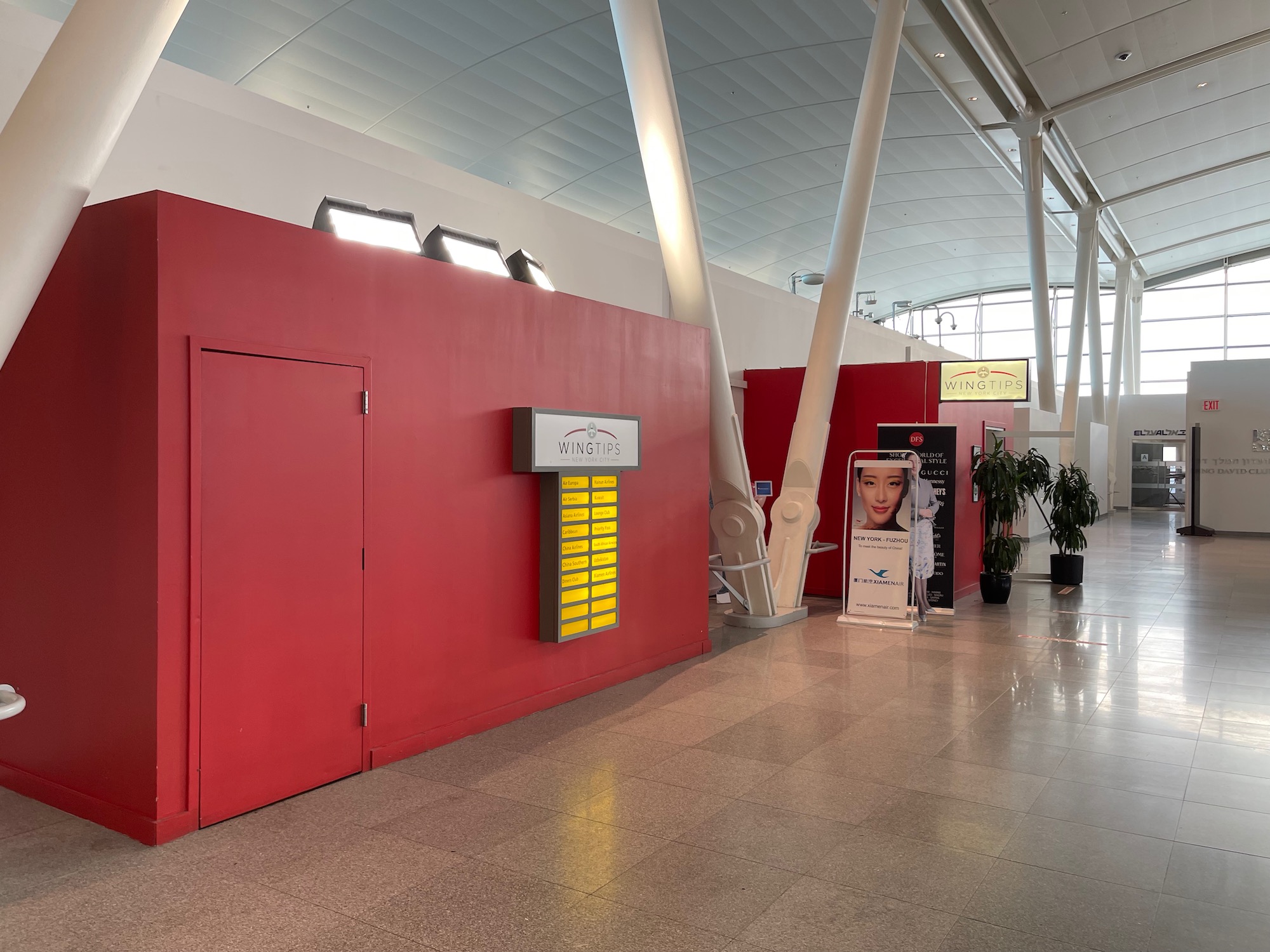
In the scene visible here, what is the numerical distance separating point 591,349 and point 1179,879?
4296mm

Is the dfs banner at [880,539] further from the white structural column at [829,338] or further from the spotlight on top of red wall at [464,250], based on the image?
the spotlight on top of red wall at [464,250]

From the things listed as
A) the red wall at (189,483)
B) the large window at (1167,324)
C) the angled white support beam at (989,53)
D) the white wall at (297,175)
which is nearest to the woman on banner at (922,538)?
the white wall at (297,175)

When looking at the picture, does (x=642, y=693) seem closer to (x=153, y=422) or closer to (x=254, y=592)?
(x=254, y=592)

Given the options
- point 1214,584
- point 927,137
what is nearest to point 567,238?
point 1214,584

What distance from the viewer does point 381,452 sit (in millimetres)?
4734

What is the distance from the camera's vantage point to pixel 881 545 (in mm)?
8867

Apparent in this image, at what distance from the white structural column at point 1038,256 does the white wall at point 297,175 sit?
37.4ft

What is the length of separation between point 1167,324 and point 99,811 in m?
34.8

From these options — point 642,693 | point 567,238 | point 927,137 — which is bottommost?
point 642,693

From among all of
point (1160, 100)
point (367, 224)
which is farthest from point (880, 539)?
point (1160, 100)

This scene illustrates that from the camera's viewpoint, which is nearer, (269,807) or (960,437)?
(269,807)

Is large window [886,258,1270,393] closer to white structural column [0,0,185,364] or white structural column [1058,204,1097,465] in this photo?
white structural column [1058,204,1097,465]

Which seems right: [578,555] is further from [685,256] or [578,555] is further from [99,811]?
[685,256]

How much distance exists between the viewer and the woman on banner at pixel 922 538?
891cm
